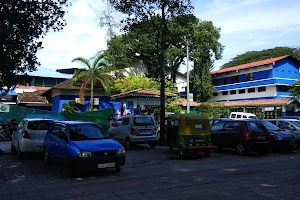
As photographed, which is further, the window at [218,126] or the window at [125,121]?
the window at [125,121]

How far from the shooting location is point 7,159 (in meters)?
13.0

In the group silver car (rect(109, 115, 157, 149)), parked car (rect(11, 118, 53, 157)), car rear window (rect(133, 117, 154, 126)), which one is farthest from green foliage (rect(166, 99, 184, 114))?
parked car (rect(11, 118, 53, 157))

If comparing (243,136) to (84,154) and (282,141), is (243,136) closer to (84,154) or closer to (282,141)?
(282,141)

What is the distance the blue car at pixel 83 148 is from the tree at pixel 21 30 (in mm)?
4071

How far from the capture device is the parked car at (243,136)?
13484mm

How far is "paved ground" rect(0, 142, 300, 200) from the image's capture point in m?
6.95

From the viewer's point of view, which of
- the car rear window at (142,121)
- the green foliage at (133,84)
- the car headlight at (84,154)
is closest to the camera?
the car headlight at (84,154)

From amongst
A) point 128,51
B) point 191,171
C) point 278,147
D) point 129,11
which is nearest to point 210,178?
point 191,171

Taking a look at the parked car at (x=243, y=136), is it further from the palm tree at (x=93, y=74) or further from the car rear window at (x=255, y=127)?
the palm tree at (x=93, y=74)

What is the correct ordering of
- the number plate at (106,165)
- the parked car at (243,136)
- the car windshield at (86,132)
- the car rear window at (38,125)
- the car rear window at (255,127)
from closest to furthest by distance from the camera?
the number plate at (106,165) → the car windshield at (86,132) → the car rear window at (38,125) → the parked car at (243,136) → the car rear window at (255,127)

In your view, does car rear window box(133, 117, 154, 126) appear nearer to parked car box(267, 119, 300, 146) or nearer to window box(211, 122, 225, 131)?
window box(211, 122, 225, 131)

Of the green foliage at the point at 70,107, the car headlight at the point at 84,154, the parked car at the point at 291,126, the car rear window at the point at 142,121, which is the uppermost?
the green foliage at the point at 70,107

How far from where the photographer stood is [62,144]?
32.0 feet

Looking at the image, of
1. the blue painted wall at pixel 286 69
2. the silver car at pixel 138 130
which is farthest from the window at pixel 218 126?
the blue painted wall at pixel 286 69
